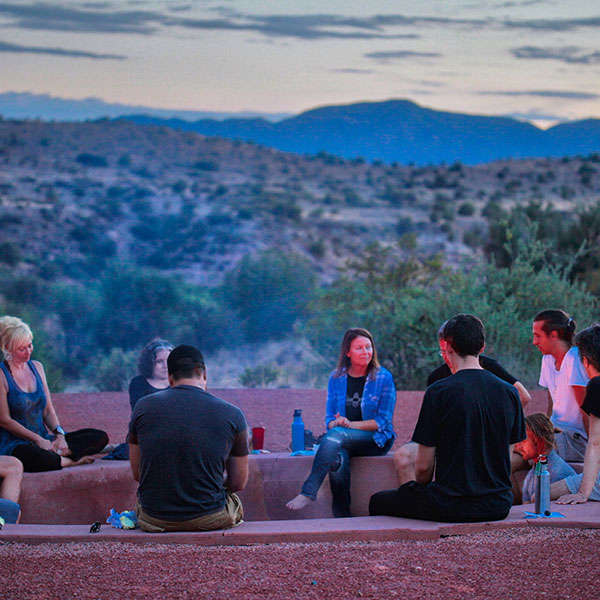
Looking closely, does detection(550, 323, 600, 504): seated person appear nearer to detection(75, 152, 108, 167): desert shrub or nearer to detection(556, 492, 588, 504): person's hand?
detection(556, 492, 588, 504): person's hand

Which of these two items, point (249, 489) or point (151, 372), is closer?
point (249, 489)

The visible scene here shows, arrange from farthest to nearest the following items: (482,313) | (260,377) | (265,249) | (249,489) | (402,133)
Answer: (402,133), (265,249), (260,377), (482,313), (249,489)

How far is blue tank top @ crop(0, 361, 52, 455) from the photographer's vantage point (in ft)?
19.6

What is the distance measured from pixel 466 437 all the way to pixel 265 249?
2573 centimetres

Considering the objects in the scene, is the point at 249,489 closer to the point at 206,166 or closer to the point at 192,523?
the point at 192,523

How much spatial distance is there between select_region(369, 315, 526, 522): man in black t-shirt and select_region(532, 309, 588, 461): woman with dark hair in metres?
1.26

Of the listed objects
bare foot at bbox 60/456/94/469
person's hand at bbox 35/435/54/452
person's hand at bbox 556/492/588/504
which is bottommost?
bare foot at bbox 60/456/94/469

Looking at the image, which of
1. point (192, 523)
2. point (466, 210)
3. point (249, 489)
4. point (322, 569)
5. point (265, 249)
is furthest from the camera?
point (466, 210)

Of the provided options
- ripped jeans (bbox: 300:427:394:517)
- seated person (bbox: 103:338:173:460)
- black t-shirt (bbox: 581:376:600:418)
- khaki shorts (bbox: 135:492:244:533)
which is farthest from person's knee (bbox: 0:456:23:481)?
black t-shirt (bbox: 581:376:600:418)

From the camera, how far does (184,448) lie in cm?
463

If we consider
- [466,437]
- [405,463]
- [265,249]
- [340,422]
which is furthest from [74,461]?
[265,249]

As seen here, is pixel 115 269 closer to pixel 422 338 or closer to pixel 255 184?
pixel 422 338

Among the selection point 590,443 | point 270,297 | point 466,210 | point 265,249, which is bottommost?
point 590,443

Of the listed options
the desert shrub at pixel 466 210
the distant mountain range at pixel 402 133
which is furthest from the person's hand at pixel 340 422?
the distant mountain range at pixel 402 133
